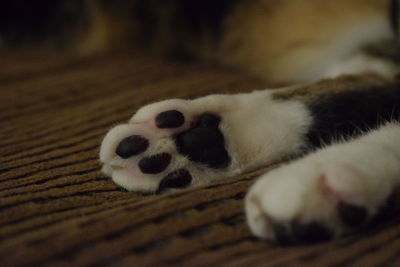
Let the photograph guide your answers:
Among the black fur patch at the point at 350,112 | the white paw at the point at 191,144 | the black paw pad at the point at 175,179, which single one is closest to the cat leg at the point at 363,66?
the black fur patch at the point at 350,112

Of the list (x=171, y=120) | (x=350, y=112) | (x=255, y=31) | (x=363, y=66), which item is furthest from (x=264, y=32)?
(x=171, y=120)

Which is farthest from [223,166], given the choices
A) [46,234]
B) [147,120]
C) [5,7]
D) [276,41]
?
[5,7]

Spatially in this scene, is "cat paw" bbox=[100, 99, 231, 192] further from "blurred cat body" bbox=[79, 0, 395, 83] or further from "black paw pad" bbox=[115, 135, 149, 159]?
"blurred cat body" bbox=[79, 0, 395, 83]

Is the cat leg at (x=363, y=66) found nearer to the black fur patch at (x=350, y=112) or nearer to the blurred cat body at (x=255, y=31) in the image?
the blurred cat body at (x=255, y=31)

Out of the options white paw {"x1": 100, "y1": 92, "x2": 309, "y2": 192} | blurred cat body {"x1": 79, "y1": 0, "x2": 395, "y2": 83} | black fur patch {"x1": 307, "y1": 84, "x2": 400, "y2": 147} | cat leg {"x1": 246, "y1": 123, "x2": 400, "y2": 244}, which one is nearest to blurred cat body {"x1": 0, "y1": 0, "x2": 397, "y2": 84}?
blurred cat body {"x1": 79, "y1": 0, "x2": 395, "y2": 83}

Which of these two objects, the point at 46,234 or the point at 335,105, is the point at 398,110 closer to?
the point at 335,105

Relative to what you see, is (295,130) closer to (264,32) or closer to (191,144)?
(191,144)
